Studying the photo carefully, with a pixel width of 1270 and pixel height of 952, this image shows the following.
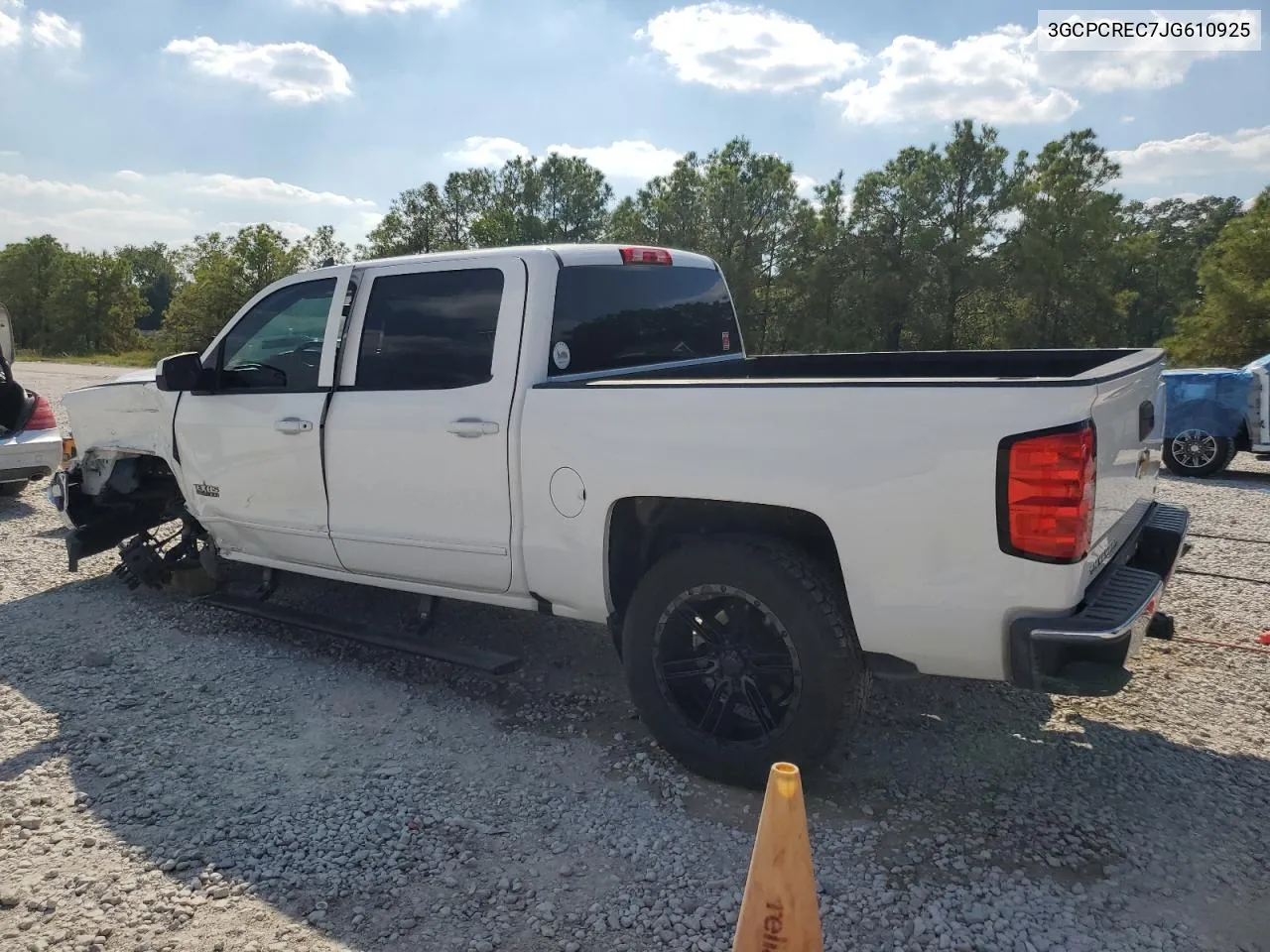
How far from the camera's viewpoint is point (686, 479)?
3.26 meters

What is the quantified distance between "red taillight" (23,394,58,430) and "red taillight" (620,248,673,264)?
6623mm

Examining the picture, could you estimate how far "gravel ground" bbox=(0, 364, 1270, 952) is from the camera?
268 cm

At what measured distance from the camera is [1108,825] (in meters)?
3.13

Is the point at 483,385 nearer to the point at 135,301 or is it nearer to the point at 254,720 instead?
the point at 254,720

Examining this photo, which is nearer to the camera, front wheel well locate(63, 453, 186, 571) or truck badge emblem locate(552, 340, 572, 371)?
truck badge emblem locate(552, 340, 572, 371)

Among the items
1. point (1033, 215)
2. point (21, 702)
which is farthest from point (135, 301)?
point (21, 702)

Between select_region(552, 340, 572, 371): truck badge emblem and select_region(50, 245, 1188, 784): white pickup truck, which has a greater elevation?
select_region(552, 340, 572, 371): truck badge emblem

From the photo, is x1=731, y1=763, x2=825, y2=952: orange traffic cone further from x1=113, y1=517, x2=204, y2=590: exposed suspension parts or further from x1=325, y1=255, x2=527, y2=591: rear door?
x1=113, y1=517, x2=204, y2=590: exposed suspension parts

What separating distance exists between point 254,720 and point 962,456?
3213mm

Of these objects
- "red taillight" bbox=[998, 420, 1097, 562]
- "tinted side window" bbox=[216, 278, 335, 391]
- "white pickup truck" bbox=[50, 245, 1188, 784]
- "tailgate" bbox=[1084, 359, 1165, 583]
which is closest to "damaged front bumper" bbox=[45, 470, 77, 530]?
"white pickup truck" bbox=[50, 245, 1188, 784]

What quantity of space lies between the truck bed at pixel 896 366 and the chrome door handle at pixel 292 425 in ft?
4.65

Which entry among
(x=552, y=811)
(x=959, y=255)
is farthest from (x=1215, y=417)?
(x=959, y=255)

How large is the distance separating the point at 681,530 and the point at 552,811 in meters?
1.14

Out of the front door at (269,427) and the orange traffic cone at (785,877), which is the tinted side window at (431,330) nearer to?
the front door at (269,427)
